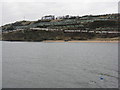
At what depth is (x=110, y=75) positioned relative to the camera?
89.5 ft

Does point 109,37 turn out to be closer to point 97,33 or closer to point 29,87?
point 97,33

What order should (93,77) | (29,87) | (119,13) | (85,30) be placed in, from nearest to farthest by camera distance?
(29,87) → (93,77) → (85,30) → (119,13)

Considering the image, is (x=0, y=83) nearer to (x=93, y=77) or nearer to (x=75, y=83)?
(x=75, y=83)

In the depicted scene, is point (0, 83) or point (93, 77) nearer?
point (0, 83)

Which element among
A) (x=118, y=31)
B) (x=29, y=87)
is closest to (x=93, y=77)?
(x=29, y=87)

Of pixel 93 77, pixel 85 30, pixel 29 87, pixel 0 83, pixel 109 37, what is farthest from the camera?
pixel 85 30

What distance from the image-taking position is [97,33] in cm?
12725

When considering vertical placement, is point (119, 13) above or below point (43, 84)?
above

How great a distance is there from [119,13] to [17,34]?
9172 cm

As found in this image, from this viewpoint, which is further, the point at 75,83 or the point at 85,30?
the point at 85,30

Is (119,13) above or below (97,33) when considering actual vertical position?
above

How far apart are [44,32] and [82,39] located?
101 feet

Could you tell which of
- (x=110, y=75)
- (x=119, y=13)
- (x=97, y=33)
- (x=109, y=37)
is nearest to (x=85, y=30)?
(x=97, y=33)

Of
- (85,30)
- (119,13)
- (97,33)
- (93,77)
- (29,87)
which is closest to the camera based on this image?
(29,87)
